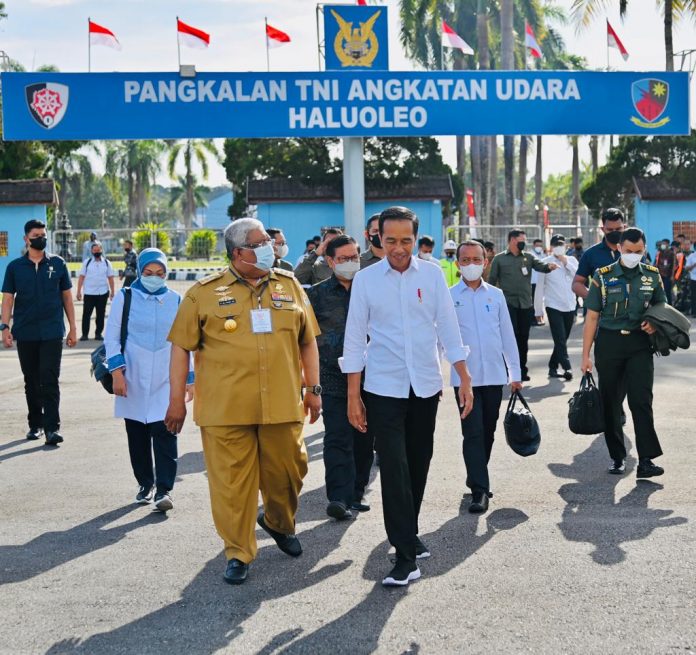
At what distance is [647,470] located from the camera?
26.4 ft

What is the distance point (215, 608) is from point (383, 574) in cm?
94

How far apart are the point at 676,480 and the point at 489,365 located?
1.60 metres

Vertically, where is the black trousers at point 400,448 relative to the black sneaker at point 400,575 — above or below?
above

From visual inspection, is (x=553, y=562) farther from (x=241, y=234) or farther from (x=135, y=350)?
(x=135, y=350)

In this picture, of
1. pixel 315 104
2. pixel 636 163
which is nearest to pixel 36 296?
pixel 315 104

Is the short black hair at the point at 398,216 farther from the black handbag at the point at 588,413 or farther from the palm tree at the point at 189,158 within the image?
the palm tree at the point at 189,158

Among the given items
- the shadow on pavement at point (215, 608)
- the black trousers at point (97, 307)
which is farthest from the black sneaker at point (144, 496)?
the black trousers at point (97, 307)

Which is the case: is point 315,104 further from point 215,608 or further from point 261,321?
point 215,608

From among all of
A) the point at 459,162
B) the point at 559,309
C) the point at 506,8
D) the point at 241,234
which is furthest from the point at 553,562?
the point at 459,162

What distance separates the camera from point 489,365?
25.0 ft

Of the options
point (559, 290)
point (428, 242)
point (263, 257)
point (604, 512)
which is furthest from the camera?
point (559, 290)

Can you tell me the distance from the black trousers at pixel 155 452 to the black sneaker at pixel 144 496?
2 cm

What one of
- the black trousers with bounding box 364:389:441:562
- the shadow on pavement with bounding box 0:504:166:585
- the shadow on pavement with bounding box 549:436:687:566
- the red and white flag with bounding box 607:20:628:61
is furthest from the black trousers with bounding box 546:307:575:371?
the red and white flag with bounding box 607:20:628:61

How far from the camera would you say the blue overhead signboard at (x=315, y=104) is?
2108 centimetres
